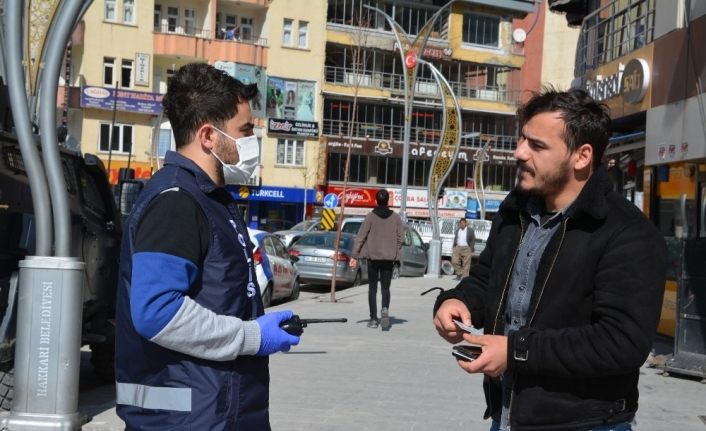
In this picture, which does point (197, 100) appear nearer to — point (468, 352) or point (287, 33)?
point (468, 352)

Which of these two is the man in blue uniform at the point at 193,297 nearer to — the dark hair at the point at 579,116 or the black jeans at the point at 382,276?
the dark hair at the point at 579,116

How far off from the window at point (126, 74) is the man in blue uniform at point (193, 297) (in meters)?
48.6

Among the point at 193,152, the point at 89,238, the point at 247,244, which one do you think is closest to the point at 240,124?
the point at 193,152

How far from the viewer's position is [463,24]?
2440 inches

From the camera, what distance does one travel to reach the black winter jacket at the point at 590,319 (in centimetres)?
281

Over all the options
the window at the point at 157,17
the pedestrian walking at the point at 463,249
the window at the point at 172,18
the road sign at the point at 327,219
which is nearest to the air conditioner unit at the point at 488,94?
the window at the point at 172,18

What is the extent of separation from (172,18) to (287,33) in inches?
263

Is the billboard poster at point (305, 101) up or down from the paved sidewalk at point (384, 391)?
up

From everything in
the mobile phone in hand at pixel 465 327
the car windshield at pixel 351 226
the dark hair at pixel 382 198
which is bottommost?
the car windshield at pixel 351 226

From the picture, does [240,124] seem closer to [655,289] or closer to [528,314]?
[528,314]

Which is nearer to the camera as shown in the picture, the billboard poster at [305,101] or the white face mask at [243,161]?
the white face mask at [243,161]

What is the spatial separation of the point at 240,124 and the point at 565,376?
1371mm

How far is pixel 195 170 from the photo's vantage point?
3.18 meters

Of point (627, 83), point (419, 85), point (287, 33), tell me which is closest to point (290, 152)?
point (287, 33)
